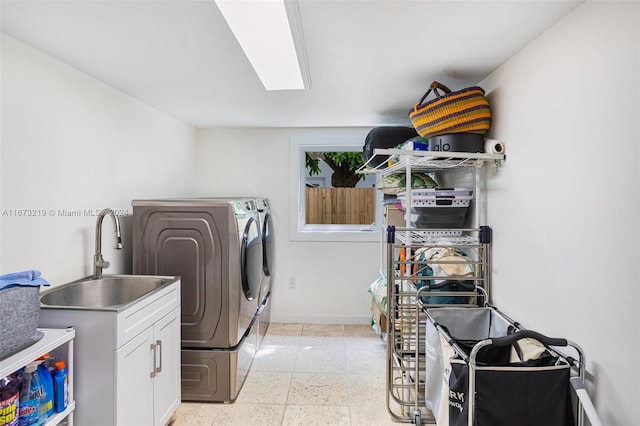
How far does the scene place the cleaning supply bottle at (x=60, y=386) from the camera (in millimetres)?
1294

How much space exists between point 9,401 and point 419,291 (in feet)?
5.87

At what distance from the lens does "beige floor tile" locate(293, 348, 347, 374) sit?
2590 millimetres

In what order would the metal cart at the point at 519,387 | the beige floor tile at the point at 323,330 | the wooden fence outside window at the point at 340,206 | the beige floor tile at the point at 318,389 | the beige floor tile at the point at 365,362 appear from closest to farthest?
the metal cart at the point at 519,387, the beige floor tile at the point at 318,389, the beige floor tile at the point at 365,362, the beige floor tile at the point at 323,330, the wooden fence outside window at the point at 340,206

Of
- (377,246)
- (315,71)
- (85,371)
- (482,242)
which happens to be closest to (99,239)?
(85,371)

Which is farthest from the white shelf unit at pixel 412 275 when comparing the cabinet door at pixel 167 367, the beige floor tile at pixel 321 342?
the cabinet door at pixel 167 367

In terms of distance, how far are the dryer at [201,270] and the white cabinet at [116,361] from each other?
→ 0.45 meters

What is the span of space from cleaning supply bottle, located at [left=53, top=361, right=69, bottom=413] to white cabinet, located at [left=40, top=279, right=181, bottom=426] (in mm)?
86

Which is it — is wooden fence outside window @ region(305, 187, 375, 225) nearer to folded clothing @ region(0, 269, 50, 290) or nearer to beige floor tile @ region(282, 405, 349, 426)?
beige floor tile @ region(282, 405, 349, 426)

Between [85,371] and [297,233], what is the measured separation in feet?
7.51

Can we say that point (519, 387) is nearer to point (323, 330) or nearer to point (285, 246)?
point (323, 330)

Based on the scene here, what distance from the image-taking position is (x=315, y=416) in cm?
202

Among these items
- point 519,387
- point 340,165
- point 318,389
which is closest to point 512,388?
point 519,387

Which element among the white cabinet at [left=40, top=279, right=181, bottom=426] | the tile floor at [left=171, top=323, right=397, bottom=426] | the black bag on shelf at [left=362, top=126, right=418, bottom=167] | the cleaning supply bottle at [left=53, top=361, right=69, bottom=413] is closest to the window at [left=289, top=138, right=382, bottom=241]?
the black bag on shelf at [left=362, top=126, right=418, bottom=167]

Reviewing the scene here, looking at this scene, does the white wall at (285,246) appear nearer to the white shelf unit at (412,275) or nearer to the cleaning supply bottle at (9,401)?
the white shelf unit at (412,275)
